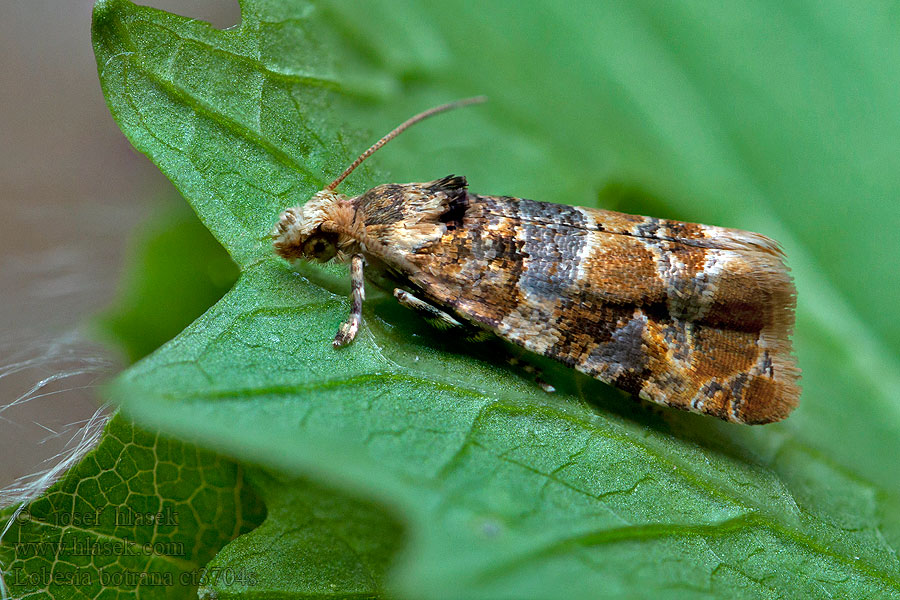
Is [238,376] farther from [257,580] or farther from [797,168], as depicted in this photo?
[797,168]

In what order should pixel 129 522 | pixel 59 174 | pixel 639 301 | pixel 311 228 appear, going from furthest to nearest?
pixel 59 174
pixel 639 301
pixel 311 228
pixel 129 522

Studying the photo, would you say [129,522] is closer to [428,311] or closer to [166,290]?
[428,311]

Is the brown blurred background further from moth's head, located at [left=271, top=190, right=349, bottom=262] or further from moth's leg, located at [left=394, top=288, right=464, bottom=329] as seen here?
moth's leg, located at [left=394, top=288, right=464, bottom=329]

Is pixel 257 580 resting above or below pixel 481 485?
below

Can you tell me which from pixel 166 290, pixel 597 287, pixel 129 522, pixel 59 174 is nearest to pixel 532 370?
pixel 597 287

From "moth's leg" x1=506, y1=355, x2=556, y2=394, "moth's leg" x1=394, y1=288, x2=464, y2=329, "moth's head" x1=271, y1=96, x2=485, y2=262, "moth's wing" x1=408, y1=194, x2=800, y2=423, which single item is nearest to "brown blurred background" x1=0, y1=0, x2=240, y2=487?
"moth's head" x1=271, y1=96, x2=485, y2=262

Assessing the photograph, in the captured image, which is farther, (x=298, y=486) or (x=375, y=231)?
(x=375, y=231)

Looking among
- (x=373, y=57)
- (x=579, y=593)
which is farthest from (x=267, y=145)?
(x=579, y=593)
